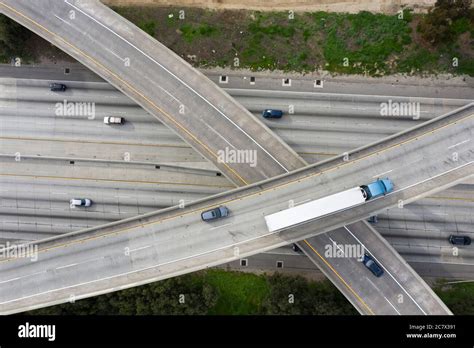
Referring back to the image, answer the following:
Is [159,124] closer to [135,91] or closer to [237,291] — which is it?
[135,91]

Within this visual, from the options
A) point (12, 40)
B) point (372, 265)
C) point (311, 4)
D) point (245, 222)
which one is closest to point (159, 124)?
point (245, 222)

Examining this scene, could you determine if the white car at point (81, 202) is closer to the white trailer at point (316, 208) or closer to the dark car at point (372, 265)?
the white trailer at point (316, 208)

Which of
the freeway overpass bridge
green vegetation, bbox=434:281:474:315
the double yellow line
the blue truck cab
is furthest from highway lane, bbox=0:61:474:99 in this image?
green vegetation, bbox=434:281:474:315

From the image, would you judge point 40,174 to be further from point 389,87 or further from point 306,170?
point 389,87

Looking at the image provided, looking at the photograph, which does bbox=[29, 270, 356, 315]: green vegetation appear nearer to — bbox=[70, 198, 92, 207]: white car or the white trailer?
bbox=[70, 198, 92, 207]: white car

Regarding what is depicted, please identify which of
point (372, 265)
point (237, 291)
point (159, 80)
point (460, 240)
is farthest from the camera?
point (237, 291)
